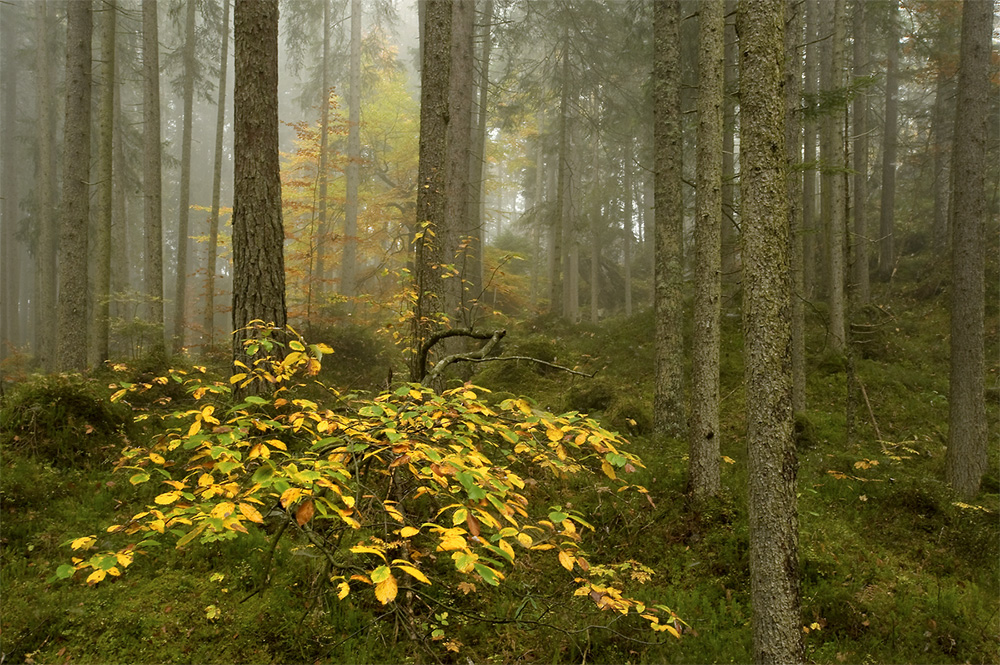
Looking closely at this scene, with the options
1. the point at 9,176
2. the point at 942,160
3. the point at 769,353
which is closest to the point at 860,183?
the point at 942,160

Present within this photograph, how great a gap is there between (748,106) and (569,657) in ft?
14.7

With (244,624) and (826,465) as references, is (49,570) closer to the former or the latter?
(244,624)

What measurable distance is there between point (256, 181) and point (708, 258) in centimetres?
520

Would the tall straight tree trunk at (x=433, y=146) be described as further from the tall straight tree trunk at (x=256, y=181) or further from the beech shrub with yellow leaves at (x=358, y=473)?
the beech shrub with yellow leaves at (x=358, y=473)

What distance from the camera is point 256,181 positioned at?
608cm

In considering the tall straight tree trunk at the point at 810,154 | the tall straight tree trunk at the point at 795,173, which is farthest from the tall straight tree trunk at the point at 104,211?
the tall straight tree trunk at the point at 810,154

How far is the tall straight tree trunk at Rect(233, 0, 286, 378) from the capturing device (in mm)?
5941

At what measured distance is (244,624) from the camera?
14.1ft

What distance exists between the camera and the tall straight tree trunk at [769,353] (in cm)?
376

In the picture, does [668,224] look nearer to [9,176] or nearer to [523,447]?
[523,447]

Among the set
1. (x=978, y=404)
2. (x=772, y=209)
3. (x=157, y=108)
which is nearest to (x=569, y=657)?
(x=772, y=209)

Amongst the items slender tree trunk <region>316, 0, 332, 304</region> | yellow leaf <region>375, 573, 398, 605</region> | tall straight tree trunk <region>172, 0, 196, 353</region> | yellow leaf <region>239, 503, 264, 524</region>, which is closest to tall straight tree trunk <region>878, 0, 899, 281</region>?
slender tree trunk <region>316, 0, 332, 304</region>

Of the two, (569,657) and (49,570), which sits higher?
(49,570)

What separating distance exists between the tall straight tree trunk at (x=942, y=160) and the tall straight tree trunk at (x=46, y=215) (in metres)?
27.7
